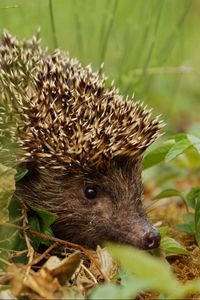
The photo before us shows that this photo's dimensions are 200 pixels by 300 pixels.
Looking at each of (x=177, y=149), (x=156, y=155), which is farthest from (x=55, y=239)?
(x=156, y=155)

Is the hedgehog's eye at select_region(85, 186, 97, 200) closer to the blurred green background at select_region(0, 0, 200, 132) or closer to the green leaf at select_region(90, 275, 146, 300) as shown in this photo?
the blurred green background at select_region(0, 0, 200, 132)

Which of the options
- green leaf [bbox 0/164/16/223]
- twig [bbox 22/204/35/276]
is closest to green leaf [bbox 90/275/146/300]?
twig [bbox 22/204/35/276]

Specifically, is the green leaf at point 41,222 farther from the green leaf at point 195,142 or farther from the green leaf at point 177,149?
the green leaf at point 195,142

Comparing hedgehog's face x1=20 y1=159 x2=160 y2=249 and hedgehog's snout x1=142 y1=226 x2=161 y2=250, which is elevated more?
hedgehog's face x1=20 y1=159 x2=160 y2=249

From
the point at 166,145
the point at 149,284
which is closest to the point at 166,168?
the point at 166,145

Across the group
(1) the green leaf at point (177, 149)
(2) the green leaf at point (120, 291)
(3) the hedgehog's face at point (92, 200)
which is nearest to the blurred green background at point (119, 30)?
(3) the hedgehog's face at point (92, 200)

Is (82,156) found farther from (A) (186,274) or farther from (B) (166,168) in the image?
(B) (166,168)
